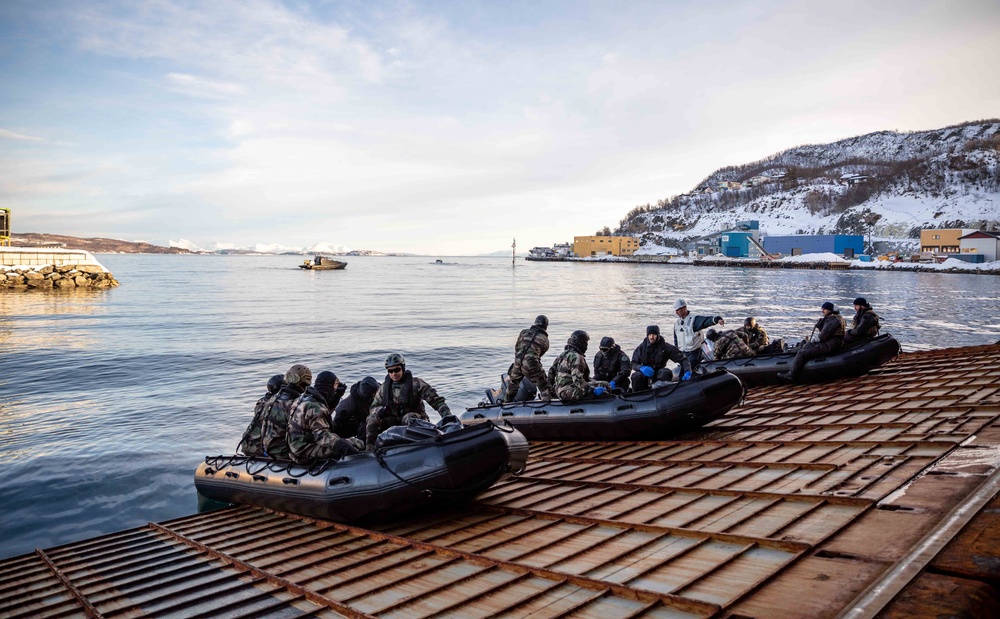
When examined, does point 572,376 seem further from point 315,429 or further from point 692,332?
point 692,332

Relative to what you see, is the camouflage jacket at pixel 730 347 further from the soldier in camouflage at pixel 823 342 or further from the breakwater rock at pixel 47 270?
the breakwater rock at pixel 47 270

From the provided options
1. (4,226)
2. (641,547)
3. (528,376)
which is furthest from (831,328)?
(4,226)

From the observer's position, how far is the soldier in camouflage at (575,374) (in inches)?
378

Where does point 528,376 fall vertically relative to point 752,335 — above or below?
below

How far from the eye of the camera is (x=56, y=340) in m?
27.4

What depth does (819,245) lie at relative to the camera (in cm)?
10975

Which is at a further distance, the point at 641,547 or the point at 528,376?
the point at 528,376

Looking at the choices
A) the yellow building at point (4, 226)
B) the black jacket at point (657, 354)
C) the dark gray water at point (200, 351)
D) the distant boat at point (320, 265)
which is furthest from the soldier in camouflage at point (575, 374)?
the distant boat at point (320, 265)

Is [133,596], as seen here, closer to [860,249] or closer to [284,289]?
[284,289]

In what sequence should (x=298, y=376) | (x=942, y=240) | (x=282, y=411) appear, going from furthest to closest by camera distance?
(x=942, y=240) < (x=282, y=411) < (x=298, y=376)

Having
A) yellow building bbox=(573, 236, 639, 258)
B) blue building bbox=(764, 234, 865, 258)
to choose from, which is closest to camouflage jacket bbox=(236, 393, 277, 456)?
blue building bbox=(764, 234, 865, 258)

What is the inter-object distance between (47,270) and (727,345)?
60081 millimetres

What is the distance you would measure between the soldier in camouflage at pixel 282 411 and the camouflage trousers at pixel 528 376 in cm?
429

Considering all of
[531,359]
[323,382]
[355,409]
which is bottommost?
[355,409]
